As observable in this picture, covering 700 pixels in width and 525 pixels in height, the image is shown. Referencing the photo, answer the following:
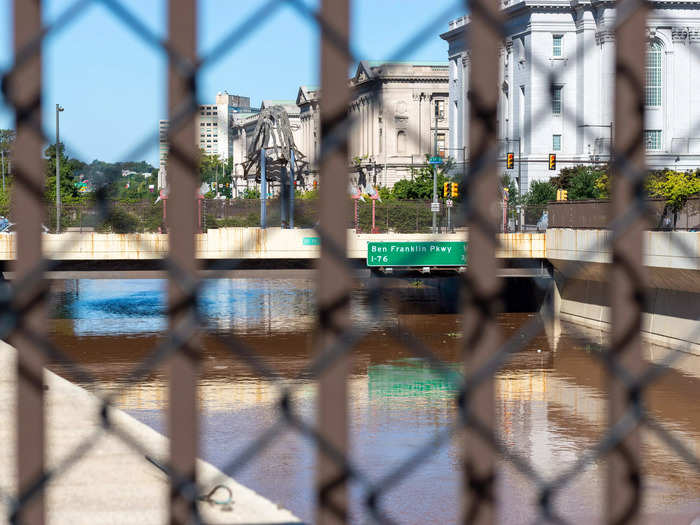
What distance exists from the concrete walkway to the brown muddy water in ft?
2.99

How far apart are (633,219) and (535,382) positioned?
90.1ft

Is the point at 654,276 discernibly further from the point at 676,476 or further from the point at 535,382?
the point at 676,476

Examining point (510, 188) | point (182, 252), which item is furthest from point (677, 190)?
point (182, 252)

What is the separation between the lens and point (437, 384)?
29156 mm

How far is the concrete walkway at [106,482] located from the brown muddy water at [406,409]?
91cm

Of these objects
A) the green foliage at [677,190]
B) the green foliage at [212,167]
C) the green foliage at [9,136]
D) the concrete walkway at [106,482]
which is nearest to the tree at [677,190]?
the green foliage at [677,190]

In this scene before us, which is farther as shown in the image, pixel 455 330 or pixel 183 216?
pixel 455 330

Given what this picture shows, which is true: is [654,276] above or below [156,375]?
above

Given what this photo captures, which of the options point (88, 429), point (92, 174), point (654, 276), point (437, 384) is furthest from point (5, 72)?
point (654, 276)

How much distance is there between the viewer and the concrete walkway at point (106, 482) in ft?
33.5

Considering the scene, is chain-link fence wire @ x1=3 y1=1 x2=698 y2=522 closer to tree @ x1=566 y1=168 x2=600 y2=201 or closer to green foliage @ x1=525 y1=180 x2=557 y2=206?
tree @ x1=566 y1=168 x2=600 y2=201

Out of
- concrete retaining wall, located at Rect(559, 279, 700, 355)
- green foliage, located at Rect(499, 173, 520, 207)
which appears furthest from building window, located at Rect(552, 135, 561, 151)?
concrete retaining wall, located at Rect(559, 279, 700, 355)

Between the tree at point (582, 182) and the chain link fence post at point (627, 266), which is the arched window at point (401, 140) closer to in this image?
the chain link fence post at point (627, 266)

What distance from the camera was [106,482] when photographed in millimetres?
11719
